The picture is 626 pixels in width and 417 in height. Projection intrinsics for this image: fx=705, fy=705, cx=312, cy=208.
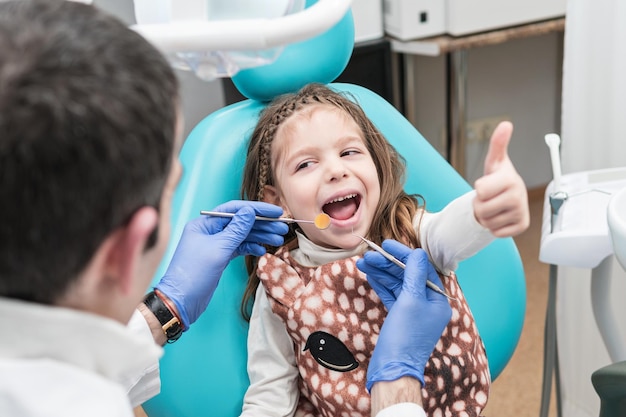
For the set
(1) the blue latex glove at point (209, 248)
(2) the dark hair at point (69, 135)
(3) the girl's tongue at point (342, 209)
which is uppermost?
(2) the dark hair at point (69, 135)

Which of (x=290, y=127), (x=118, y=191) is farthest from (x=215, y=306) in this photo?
(x=118, y=191)

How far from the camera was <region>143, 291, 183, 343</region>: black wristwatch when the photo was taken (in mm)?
1215

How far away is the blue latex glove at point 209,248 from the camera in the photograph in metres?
1.25

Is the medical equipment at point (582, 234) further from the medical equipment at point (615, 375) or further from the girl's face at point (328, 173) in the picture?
the girl's face at point (328, 173)

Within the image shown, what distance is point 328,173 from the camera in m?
1.27

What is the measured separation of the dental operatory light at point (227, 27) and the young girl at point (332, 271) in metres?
0.41

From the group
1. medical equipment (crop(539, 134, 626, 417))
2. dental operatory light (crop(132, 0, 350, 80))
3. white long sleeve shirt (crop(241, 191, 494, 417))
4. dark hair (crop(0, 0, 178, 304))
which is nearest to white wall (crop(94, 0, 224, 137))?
white long sleeve shirt (crop(241, 191, 494, 417))

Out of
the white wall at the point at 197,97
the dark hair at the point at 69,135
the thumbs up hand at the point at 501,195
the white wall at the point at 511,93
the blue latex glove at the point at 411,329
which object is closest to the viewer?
the dark hair at the point at 69,135

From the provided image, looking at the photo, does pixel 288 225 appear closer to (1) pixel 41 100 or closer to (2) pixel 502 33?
(1) pixel 41 100

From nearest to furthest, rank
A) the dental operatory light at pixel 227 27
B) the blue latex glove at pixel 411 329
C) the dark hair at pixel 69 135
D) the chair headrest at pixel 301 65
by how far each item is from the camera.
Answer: the dark hair at pixel 69 135 < the dental operatory light at pixel 227 27 < the blue latex glove at pixel 411 329 < the chair headrest at pixel 301 65

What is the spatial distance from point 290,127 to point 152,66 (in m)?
0.73

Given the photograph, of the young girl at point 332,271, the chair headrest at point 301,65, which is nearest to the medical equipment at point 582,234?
the young girl at point 332,271

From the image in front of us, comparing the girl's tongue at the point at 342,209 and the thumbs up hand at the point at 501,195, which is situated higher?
the thumbs up hand at the point at 501,195

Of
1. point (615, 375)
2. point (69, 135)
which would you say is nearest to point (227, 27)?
point (69, 135)
